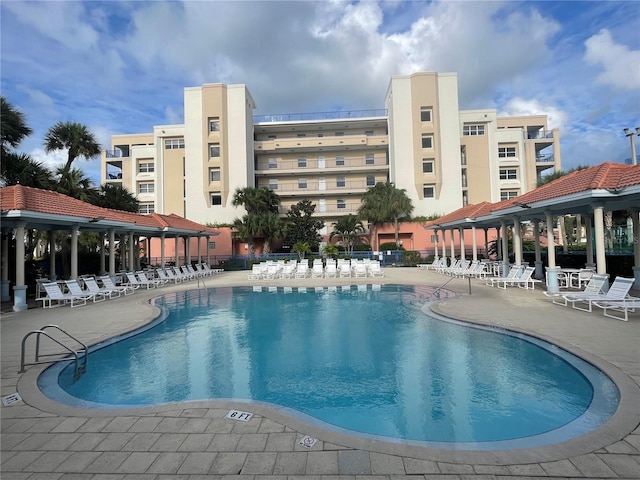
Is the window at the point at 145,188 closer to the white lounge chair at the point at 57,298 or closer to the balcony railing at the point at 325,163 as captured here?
the balcony railing at the point at 325,163

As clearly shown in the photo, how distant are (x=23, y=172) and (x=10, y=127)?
2.19 metres

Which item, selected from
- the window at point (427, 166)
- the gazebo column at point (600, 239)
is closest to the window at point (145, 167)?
the window at point (427, 166)

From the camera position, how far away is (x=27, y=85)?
31.5 ft

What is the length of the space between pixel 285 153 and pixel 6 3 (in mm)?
35387

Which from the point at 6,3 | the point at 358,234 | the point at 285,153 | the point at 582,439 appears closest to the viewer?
the point at 582,439

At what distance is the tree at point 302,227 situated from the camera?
115ft

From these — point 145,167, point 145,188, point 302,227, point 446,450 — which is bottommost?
point 446,450

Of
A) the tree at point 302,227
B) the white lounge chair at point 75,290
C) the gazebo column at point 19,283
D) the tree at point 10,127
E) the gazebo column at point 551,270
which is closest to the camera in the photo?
the gazebo column at point 19,283

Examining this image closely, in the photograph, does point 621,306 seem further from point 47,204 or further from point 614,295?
point 47,204

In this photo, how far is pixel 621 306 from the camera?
25.8 feet

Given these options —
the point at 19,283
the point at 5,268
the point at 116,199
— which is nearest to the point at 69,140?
the point at 116,199

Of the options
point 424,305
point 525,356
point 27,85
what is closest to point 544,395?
point 525,356

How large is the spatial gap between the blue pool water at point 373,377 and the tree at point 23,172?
437 inches

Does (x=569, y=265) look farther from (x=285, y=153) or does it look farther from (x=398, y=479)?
(x=285, y=153)
